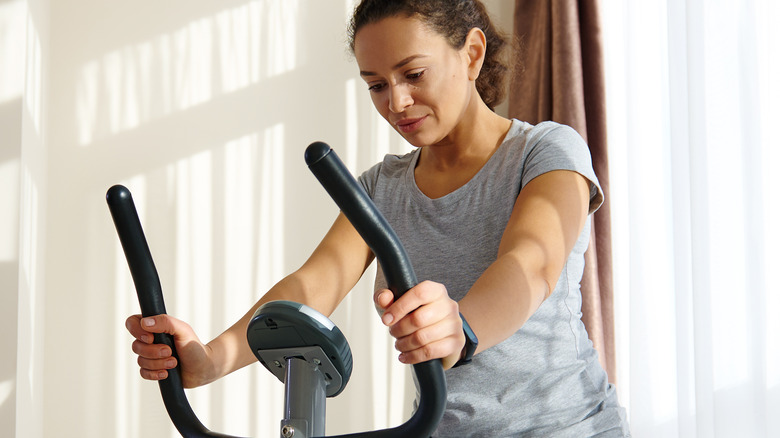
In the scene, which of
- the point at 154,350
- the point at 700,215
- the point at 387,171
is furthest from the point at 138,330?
the point at 700,215

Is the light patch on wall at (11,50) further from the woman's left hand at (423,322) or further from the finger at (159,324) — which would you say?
the woman's left hand at (423,322)

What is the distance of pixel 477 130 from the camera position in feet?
5.07

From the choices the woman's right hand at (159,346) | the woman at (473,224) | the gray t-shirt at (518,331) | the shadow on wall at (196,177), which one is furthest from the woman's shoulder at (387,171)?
the shadow on wall at (196,177)

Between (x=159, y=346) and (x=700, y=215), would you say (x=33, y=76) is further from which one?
(x=700, y=215)

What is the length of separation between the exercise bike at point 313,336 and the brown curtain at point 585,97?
1889mm

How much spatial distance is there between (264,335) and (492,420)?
651 mm

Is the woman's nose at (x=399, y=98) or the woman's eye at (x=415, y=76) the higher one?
the woman's eye at (x=415, y=76)

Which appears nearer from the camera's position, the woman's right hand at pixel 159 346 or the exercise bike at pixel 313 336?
the exercise bike at pixel 313 336

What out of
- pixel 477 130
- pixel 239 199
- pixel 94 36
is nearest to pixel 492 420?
pixel 477 130

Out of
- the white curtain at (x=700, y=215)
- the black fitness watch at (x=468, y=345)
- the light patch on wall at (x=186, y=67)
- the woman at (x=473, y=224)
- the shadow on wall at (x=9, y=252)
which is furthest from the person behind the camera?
the light patch on wall at (x=186, y=67)

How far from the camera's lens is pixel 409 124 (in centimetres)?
143

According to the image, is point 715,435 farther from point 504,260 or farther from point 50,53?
point 50,53

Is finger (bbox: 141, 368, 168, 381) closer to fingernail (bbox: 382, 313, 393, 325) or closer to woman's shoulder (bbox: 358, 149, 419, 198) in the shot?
fingernail (bbox: 382, 313, 393, 325)

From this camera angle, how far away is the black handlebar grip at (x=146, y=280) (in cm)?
87
